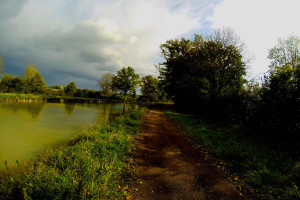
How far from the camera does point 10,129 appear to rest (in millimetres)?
8953

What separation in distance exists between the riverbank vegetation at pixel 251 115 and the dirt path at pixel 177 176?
3.37 feet

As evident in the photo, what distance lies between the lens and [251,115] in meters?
10.1

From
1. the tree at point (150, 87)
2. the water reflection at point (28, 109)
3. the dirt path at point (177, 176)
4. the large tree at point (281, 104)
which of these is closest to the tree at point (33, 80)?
the water reflection at point (28, 109)

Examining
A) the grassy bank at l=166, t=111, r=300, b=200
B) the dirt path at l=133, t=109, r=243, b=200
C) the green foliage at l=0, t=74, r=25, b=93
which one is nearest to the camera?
the dirt path at l=133, t=109, r=243, b=200

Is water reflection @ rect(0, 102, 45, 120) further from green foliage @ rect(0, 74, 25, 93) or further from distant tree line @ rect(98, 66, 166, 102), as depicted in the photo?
distant tree line @ rect(98, 66, 166, 102)

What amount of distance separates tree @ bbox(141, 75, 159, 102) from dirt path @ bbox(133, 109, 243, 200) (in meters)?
53.1

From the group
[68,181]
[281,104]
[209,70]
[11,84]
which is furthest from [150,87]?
[68,181]

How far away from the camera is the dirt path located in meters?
3.51

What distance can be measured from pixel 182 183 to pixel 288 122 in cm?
777

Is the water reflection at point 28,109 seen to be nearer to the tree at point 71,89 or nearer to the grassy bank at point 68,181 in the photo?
the grassy bank at point 68,181


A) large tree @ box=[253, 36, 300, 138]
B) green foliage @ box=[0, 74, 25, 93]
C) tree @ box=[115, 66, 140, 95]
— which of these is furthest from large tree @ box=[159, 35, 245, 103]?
green foliage @ box=[0, 74, 25, 93]

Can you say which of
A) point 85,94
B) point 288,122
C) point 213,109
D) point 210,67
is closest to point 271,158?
point 288,122

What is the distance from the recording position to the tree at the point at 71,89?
5350 centimetres

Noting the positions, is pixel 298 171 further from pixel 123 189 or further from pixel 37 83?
pixel 37 83
